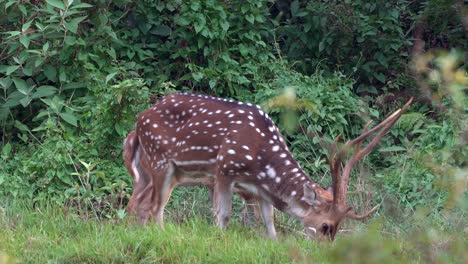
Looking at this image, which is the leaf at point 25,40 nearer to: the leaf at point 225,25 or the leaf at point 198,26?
the leaf at point 198,26

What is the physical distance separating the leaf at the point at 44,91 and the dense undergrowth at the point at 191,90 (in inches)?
0.5

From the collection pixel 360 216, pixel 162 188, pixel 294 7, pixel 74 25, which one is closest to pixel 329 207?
pixel 360 216

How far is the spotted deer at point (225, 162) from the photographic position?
853 cm

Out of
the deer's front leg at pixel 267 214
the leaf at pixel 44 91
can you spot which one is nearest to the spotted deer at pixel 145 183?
the deer's front leg at pixel 267 214

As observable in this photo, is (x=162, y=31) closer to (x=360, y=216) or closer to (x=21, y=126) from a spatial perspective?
(x=21, y=126)

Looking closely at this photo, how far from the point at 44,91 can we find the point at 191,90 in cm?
164

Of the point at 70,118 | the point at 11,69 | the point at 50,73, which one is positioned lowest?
the point at 70,118

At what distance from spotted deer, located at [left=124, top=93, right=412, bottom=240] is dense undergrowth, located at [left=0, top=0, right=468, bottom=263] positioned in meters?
0.23

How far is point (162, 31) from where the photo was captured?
1124 centimetres

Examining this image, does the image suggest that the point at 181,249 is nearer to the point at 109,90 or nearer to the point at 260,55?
the point at 109,90

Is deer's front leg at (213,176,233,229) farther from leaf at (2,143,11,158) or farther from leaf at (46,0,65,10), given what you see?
leaf at (46,0,65,10)

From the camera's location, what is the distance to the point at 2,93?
10.2 metres

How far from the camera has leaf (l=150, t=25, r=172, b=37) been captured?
11219 millimetres

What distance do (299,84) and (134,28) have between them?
1.87 metres
